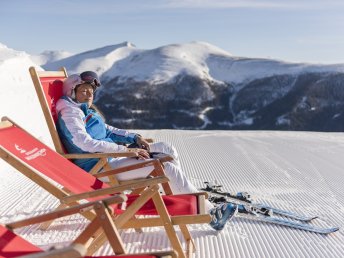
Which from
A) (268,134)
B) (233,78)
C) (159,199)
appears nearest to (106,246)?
(159,199)

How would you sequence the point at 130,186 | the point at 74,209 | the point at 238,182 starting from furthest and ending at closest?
the point at 238,182
the point at 130,186
the point at 74,209

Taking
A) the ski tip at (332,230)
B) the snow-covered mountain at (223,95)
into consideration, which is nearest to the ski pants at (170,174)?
the ski tip at (332,230)

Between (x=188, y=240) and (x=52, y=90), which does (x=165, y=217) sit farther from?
(x=52, y=90)

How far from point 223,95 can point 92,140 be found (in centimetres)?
9692

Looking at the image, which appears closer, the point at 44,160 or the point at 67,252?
the point at 67,252

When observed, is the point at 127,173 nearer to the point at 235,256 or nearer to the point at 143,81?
the point at 235,256

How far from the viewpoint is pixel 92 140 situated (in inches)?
138

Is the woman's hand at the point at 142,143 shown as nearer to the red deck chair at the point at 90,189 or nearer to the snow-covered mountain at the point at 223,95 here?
the red deck chair at the point at 90,189

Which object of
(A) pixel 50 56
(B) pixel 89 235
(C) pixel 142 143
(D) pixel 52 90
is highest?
(B) pixel 89 235

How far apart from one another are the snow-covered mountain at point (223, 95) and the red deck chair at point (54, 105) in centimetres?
8241

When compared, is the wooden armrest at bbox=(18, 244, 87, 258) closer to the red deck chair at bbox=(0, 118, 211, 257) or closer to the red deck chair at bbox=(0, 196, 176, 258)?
the red deck chair at bbox=(0, 196, 176, 258)

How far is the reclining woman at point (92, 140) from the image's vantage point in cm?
335

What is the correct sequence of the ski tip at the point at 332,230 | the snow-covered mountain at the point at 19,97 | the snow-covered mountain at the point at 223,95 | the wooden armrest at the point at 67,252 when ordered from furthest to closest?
the snow-covered mountain at the point at 223,95 → the snow-covered mountain at the point at 19,97 → the ski tip at the point at 332,230 → the wooden armrest at the point at 67,252

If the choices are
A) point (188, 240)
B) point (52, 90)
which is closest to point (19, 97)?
point (52, 90)
